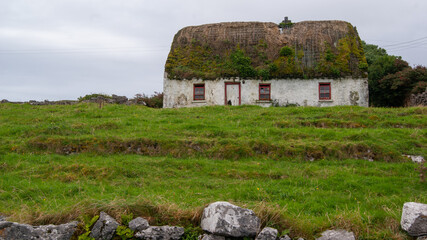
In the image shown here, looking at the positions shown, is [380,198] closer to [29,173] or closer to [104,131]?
[29,173]

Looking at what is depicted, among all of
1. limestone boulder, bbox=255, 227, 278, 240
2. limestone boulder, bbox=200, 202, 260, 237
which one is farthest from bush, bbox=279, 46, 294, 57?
limestone boulder, bbox=255, 227, 278, 240

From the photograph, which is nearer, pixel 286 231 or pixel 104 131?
pixel 286 231

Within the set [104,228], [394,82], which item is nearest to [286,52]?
[394,82]

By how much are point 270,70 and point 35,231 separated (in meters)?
22.4

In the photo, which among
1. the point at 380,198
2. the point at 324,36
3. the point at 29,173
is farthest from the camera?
the point at 324,36

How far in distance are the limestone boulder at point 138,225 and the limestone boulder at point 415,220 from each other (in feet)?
14.5

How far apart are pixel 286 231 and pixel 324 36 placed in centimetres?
2493

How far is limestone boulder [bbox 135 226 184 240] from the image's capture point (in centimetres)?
593

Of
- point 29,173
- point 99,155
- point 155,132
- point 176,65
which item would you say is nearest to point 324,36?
point 176,65

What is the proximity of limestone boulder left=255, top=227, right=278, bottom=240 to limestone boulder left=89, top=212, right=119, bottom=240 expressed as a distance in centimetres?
241

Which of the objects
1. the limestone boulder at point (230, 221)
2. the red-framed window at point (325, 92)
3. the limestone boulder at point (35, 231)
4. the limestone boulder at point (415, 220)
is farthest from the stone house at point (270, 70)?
the limestone boulder at point (35, 231)

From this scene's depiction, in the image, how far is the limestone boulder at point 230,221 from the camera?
5.82 meters

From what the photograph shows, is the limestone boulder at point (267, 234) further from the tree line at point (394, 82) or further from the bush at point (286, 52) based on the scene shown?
the tree line at point (394, 82)

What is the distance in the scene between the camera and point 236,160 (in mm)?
12438
